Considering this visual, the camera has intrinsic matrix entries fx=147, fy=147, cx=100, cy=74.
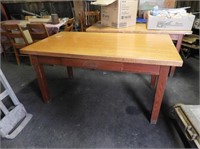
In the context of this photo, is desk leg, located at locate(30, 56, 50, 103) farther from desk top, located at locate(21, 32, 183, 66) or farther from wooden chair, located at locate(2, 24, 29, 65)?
wooden chair, located at locate(2, 24, 29, 65)

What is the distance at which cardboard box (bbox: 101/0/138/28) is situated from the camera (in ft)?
6.11

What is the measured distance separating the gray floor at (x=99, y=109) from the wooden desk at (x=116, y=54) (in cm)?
23

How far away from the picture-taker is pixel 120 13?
192 cm

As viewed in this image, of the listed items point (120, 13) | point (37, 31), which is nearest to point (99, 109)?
point (120, 13)

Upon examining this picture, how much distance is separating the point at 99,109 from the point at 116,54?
0.80 m

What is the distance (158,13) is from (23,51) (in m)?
1.75

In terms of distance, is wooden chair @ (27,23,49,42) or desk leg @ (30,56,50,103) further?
wooden chair @ (27,23,49,42)

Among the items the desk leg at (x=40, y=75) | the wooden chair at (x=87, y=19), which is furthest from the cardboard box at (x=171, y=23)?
the wooden chair at (x=87, y=19)

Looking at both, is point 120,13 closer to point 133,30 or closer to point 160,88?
→ point 133,30

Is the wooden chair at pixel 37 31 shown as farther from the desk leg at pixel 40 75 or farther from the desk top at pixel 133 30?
the desk leg at pixel 40 75

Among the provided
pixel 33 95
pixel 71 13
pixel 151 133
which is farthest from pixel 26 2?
pixel 151 133

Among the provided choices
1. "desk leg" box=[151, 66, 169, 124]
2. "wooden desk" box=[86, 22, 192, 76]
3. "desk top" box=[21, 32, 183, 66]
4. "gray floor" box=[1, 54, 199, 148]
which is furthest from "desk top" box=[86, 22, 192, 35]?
"desk leg" box=[151, 66, 169, 124]

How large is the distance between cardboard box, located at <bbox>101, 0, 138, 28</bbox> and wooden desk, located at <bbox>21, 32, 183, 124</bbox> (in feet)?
1.29

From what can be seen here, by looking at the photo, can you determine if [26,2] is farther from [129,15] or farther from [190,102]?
[190,102]
